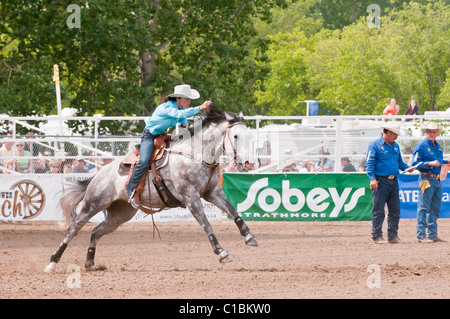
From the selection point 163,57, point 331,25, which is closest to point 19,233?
point 163,57

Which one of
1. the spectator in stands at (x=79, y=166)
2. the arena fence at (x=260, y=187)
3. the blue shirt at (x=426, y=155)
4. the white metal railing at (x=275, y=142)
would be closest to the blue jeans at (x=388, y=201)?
the blue shirt at (x=426, y=155)

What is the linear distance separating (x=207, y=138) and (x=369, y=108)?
1617 inches

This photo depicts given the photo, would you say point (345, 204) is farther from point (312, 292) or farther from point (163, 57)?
point (163, 57)

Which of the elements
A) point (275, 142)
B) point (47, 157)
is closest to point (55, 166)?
point (47, 157)

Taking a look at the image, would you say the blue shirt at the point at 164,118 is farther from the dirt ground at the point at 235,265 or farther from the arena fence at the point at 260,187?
the arena fence at the point at 260,187

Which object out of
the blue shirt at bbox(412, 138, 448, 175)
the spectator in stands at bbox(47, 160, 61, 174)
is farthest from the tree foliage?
the blue shirt at bbox(412, 138, 448, 175)

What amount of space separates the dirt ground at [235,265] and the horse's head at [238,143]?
4.67 ft

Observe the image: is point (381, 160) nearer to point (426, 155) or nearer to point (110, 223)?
point (426, 155)

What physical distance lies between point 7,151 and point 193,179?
10.3 m

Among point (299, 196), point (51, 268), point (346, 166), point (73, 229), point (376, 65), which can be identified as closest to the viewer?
point (51, 268)

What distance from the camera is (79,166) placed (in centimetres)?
1930

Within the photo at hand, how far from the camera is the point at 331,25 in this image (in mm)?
73062

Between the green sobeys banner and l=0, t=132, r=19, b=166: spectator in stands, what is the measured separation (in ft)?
16.8

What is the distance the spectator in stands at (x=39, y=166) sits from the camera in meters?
19.6
